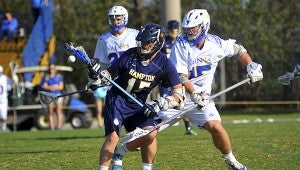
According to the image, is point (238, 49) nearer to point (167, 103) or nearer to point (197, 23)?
point (197, 23)

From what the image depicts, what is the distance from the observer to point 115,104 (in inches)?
360

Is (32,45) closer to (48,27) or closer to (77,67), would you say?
(48,27)

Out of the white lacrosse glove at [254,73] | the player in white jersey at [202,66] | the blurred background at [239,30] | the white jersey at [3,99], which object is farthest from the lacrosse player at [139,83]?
the blurred background at [239,30]

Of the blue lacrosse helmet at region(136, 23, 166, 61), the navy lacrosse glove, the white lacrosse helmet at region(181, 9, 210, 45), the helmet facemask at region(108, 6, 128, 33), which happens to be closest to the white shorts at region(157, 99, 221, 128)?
the white lacrosse helmet at region(181, 9, 210, 45)

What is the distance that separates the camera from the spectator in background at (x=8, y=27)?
1021 inches

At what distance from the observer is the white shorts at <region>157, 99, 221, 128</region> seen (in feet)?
32.5

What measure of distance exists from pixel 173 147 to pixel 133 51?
4023 mm

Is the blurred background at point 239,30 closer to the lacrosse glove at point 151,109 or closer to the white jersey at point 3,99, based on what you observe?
the white jersey at point 3,99

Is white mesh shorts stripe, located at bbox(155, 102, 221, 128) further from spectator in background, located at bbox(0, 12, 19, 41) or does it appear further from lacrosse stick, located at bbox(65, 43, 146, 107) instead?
spectator in background, located at bbox(0, 12, 19, 41)

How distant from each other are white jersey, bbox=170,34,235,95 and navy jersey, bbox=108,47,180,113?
66 cm

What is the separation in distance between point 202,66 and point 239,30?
105 ft

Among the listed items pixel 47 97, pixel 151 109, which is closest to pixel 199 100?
pixel 151 109

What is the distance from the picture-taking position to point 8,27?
85.6 ft

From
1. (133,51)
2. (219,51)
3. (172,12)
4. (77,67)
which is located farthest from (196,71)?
(77,67)
